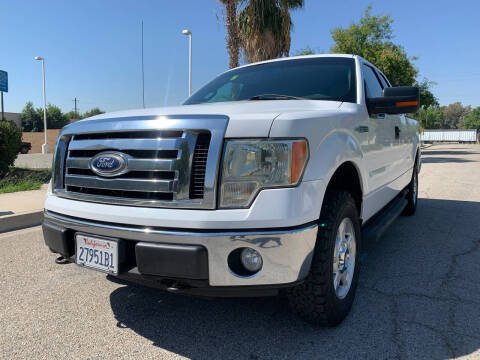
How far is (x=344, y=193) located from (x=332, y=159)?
0.98 ft

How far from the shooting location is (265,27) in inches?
556

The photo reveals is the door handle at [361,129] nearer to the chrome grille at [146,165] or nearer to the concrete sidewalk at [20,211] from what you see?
the chrome grille at [146,165]

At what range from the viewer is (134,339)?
231cm

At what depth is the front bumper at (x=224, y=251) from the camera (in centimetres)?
188

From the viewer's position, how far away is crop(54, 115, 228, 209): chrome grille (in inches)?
77.2

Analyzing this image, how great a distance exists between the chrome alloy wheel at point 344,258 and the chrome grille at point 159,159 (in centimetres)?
94

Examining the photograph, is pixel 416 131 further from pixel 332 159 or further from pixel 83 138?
pixel 83 138

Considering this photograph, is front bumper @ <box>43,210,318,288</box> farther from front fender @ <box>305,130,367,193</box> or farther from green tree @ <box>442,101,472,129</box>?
green tree @ <box>442,101,472,129</box>

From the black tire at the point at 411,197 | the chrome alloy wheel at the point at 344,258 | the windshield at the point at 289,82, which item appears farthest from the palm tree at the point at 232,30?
the chrome alloy wheel at the point at 344,258

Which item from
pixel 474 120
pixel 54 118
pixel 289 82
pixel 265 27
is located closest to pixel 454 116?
pixel 474 120

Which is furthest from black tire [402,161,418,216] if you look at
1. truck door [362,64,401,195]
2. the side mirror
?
the side mirror

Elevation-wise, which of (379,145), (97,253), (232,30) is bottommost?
(97,253)

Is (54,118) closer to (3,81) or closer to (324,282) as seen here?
(3,81)

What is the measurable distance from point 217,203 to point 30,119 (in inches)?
2623
